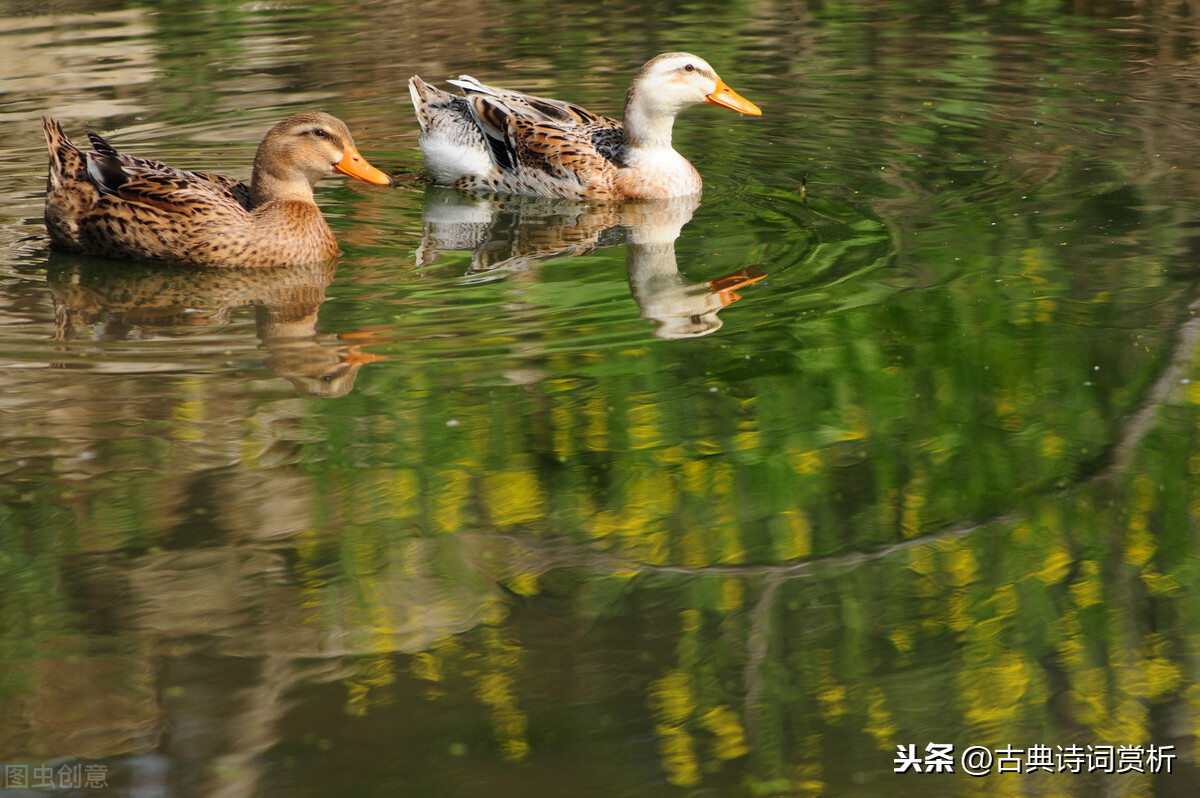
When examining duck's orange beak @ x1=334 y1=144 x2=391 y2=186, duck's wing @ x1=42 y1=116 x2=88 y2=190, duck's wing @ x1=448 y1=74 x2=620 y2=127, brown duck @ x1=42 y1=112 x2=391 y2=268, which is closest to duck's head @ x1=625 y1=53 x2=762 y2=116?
duck's wing @ x1=448 y1=74 x2=620 y2=127

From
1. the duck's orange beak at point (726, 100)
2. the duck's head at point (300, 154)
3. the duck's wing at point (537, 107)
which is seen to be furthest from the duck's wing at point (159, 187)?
the duck's orange beak at point (726, 100)

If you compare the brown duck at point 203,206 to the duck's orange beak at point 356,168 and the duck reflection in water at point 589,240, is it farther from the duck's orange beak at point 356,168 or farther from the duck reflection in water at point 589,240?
the duck reflection in water at point 589,240

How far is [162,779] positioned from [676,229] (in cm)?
535

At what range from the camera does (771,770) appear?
11.8 ft

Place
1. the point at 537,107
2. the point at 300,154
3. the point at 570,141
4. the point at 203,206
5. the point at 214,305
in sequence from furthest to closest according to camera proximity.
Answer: the point at 537,107 → the point at 570,141 → the point at 300,154 → the point at 203,206 → the point at 214,305

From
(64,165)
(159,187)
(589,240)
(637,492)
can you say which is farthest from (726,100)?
(637,492)

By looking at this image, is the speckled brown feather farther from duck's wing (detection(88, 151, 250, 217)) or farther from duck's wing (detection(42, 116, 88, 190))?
duck's wing (detection(42, 116, 88, 190))

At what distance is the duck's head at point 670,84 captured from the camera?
907cm

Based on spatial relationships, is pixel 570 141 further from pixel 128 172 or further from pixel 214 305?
pixel 214 305

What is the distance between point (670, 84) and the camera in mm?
9078

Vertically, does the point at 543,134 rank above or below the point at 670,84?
below

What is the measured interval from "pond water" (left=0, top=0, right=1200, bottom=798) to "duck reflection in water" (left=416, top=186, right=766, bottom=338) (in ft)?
0.15

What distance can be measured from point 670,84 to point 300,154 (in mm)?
2593

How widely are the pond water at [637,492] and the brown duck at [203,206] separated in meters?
0.19
